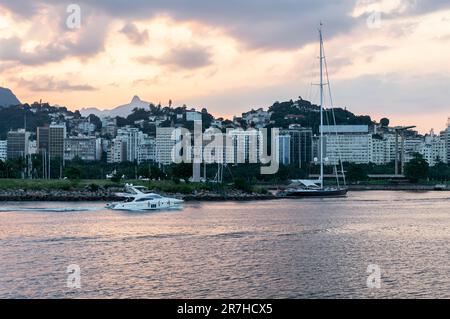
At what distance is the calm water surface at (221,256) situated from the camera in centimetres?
2005

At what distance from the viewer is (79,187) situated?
6894 cm

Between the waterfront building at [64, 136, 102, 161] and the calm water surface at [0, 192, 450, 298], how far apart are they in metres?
140

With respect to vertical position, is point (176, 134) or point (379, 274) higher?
point (176, 134)

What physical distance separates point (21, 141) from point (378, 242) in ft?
520

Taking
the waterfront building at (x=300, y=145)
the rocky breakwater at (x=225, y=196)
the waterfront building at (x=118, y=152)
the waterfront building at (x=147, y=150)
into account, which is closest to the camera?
the rocky breakwater at (x=225, y=196)

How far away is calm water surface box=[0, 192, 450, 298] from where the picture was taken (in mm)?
20047

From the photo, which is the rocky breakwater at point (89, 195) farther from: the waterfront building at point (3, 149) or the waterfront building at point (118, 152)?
the waterfront building at point (3, 149)

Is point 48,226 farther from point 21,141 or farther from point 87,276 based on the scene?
point 21,141

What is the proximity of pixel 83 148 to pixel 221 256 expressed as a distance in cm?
16202

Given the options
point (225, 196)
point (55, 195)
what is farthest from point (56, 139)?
point (55, 195)

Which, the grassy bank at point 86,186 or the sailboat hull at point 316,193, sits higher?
the grassy bank at point 86,186

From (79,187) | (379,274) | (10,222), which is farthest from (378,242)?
(79,187)

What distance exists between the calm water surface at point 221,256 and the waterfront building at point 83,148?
140 m

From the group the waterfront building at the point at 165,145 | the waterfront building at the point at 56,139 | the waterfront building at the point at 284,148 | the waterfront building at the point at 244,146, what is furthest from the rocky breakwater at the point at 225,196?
the waterfront building at the point at 56,139
